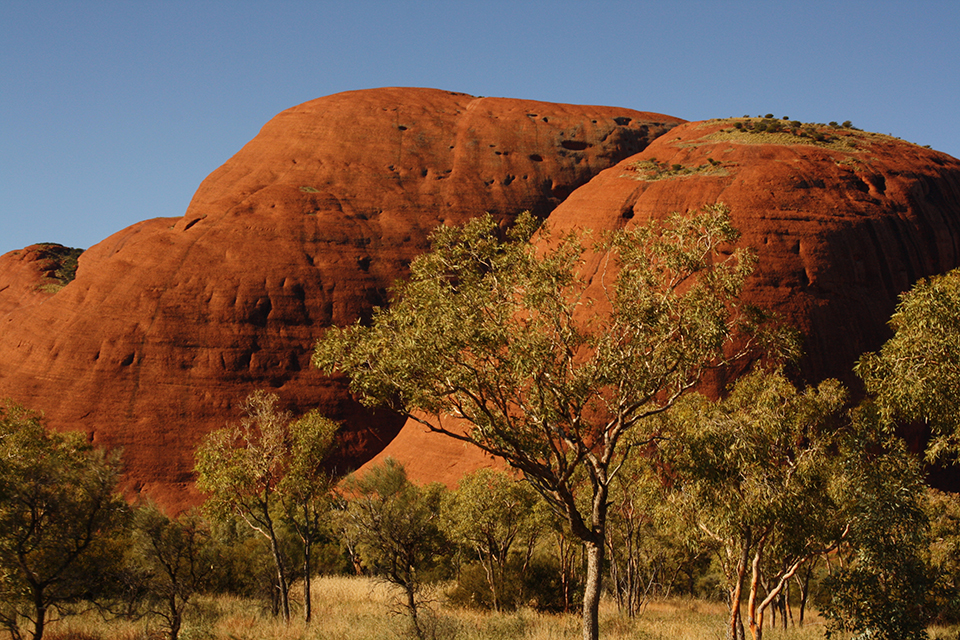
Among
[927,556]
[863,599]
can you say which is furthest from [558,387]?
[927,556]

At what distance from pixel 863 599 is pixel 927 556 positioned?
300 inches

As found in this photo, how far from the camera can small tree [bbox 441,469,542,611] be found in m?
23.7

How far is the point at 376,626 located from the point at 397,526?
2555mm

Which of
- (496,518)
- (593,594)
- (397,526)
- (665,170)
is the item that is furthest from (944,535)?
(665,170)

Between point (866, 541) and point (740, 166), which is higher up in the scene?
point (740, 166)

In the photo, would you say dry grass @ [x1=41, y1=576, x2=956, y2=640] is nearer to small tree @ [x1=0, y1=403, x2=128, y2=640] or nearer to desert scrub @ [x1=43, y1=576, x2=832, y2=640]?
desert scrub @ [x1=43, y1=576, x2=832, y2=640]

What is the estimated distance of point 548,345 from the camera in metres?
12.8

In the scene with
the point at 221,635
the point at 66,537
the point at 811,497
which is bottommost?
the point at 221,635

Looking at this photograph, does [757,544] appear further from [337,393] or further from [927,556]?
[337,393]

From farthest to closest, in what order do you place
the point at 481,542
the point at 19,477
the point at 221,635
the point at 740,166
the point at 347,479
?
the point at 740,166 < the point at 347,479 < the point at 481,542 < the point at 221,635 < the point at 19,477

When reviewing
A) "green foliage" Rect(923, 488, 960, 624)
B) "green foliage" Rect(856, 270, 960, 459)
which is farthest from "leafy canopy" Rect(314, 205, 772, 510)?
"green foliage" Rect(923, 488, 960, 624)

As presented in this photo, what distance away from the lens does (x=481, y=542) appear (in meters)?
24.5

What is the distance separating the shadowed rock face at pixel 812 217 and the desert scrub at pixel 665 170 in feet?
0.26

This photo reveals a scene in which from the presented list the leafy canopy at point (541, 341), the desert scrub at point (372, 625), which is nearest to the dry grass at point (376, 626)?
the desert scrub at point (372, 625)
